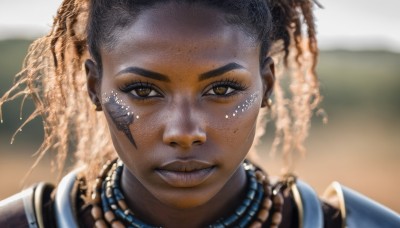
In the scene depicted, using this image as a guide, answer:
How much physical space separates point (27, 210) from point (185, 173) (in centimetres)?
73

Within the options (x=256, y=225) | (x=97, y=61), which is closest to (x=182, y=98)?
(x=97, y=61)

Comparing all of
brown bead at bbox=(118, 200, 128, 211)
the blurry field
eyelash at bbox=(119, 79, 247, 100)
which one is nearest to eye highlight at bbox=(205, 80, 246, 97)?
eyelash at bbox=(119, 79, 247, 100)

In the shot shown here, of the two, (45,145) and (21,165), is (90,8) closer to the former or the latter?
(45,145)

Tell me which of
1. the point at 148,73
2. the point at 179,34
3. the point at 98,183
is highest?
the point at 179,34

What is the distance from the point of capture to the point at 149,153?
2.95m

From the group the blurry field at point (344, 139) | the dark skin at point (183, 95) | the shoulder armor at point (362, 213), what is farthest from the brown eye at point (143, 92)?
the blurry field at point (344, 139)

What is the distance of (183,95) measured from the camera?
2.89 m

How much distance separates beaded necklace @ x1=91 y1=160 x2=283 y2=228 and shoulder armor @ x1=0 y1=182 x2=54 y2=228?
0.20 metres

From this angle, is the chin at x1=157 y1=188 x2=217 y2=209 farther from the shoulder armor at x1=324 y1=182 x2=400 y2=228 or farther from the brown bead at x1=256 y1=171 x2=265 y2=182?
the shoulder armor at x1=324 y1=182 x2=400 y2=228

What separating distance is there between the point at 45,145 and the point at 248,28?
110 centimetres

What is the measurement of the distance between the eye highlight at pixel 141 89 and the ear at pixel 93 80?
0.27 m

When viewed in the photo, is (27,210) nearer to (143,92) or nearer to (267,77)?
(143,92)

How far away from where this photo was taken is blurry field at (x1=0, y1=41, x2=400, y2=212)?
11.4m

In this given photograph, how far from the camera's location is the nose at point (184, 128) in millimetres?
2818
